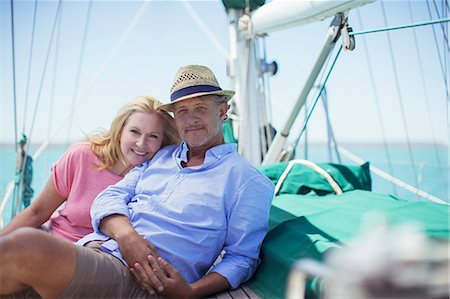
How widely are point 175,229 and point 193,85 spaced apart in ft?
1.76

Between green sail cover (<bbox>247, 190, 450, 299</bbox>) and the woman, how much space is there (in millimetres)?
623

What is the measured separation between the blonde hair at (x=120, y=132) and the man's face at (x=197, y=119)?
184mm

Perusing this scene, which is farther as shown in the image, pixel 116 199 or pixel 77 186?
pixel 77 186

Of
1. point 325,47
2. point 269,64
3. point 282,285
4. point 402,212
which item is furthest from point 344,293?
point 269,64

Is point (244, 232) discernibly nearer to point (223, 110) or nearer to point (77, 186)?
point (223, 110)

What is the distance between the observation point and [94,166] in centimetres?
174

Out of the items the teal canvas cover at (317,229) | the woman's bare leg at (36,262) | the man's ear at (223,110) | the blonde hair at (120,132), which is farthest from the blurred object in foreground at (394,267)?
the blonde hair at (120,132)

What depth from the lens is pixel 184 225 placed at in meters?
1.37

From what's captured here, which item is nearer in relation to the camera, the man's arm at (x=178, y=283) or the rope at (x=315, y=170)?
the man's arm at (x=178, y=283)

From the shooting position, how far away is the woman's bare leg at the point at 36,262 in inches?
40.8

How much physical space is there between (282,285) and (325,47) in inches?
58.5

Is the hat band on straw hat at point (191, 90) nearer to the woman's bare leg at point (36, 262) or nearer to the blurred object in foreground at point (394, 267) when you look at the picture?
the woman's bare leg at point (36, 262)

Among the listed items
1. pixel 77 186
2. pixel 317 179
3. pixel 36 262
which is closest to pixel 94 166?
pixel 77 186

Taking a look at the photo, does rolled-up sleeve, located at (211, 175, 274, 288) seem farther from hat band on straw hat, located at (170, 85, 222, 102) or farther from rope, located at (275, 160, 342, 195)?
rope, located at (275, 160, 342, 195)
